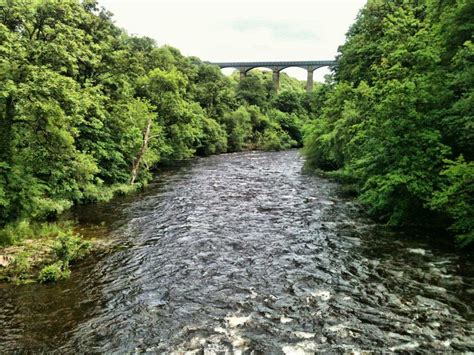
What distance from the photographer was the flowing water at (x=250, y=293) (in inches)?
358

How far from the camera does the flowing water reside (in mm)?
9102

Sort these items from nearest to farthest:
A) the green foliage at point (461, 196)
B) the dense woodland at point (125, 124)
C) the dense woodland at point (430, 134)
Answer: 1. the green foliage at point (461, 196)
2. the dense woodland at point (430, 134)
3. the dense woodland at point (125, 124)

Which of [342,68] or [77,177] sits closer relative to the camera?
[77,177]

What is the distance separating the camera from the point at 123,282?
40.6ft

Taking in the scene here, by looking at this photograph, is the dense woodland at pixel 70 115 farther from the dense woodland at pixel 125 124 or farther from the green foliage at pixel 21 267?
the green foliage at pixel 21 267

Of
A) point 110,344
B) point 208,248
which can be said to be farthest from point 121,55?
point 110,344

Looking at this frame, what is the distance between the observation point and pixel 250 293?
452 inches

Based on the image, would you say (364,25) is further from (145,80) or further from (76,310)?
(76,310)

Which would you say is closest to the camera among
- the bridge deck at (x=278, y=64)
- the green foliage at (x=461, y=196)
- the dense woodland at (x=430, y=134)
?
the green foliage at (x=461, y=196)

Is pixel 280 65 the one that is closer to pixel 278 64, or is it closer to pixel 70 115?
pixel 278 64

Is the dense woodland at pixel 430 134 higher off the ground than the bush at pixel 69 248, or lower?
higher

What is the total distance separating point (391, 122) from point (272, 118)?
66205 mm

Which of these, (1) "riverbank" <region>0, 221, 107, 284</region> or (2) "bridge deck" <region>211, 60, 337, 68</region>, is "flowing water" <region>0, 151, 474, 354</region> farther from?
(2) "bridge deck" <region>211, 60, 337, 68</region>

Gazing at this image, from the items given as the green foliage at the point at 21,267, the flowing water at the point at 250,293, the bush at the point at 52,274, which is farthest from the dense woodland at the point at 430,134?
the green foliage at the point at 21,267
